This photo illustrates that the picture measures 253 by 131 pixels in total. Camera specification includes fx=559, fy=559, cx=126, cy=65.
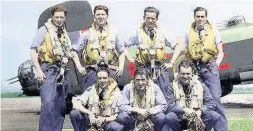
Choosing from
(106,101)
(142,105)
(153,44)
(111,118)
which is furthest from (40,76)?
(153,44)

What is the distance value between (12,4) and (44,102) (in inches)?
62.3

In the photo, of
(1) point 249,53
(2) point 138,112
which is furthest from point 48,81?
(1) point 249,53

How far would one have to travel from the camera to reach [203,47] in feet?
21.5

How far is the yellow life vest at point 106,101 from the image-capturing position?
19.7 ft

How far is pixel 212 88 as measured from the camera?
21.4 ft

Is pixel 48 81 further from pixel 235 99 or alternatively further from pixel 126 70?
pixel 235 99

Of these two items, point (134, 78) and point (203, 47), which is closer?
point (134, 78)

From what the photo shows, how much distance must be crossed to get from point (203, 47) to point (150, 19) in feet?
2.31

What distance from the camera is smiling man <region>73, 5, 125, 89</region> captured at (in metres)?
6.37

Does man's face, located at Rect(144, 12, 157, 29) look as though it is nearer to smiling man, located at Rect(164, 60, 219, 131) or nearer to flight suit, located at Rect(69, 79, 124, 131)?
smiling man, located at Rect(164, 60, 219, 131)

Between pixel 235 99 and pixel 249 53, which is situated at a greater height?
pixel 249 53

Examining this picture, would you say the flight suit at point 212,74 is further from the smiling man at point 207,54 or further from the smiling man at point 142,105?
the smiling man at point 142,105

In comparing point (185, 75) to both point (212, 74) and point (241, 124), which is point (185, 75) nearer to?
point (212, 74)

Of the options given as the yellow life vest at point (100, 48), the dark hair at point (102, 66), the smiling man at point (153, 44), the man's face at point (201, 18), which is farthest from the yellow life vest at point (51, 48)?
the man's face at point (201, 18)
